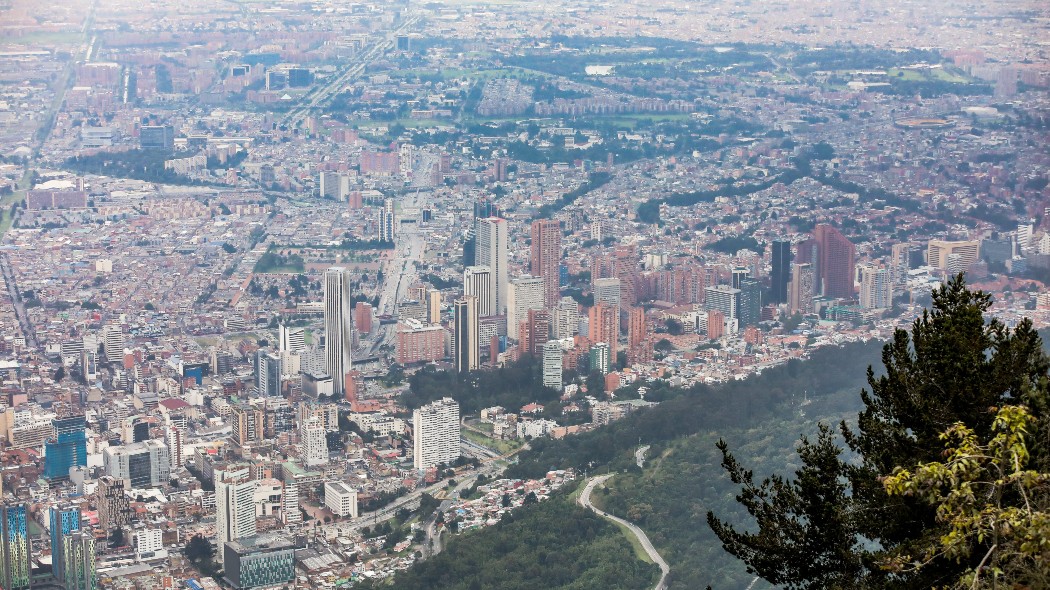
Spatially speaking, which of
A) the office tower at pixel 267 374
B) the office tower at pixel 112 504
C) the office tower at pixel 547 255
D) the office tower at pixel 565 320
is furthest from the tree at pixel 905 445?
the office tower at pixel 547 255

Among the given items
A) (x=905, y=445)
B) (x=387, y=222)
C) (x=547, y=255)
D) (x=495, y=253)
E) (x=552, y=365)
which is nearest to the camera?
(x=905, y=445)

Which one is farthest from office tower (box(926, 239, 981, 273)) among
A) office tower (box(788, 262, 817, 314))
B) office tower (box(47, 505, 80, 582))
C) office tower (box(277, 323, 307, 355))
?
office tower (box(47, 505, 80, 582))

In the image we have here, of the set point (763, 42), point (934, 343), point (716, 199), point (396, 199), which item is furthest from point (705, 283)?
point (934, 343)

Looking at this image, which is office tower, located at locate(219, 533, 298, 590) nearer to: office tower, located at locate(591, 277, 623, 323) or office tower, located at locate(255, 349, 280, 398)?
office tower, located at locate(255, 349, 280, 398)

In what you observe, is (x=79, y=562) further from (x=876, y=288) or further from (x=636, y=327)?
(x=876, y=288)

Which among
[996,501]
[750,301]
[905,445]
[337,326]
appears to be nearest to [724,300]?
[750,301]

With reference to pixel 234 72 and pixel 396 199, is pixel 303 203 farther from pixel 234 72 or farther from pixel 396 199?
pixel 234 72

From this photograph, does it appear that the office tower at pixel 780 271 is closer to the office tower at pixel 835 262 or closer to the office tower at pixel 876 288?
the office tower at pixel 835 262
